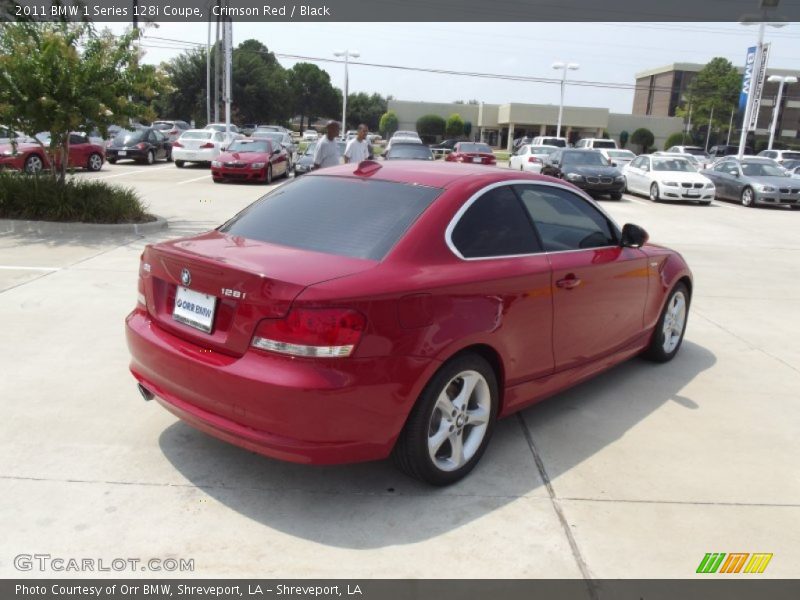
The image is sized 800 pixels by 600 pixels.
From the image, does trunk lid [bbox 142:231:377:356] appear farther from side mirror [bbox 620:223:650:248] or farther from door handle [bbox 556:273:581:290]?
side mirror [bbox 620:223:650:248]

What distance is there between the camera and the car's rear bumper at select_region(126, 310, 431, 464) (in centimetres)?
301

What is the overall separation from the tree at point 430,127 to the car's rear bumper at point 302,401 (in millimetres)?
74826

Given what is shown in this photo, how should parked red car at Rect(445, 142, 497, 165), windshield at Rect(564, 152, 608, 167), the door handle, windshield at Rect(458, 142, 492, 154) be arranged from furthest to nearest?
windshield at Rect(458, 142, 492, 154)
parked red car at Rect(445, 142, 497, 165)
windshield at Rect(564, 152, 608, 167)
the door handle

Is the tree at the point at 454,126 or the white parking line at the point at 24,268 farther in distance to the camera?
the tree at the point at 454,126

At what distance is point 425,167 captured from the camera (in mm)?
4359

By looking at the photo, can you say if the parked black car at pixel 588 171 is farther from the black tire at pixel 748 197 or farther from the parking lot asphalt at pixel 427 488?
the parking lot asphalt at pixel 427 488

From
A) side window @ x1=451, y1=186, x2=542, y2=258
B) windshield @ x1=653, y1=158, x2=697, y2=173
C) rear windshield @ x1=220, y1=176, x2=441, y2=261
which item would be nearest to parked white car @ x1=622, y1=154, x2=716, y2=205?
windshield @ x1=653, y1=158, x2=697, y2=173

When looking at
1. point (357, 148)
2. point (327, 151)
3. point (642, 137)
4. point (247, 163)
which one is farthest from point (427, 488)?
point (642, 137)

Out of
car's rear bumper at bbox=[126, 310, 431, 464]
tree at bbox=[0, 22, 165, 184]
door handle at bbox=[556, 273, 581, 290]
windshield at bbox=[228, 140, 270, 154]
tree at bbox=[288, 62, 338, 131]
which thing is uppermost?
tree at bbox=[288, 62, 338, 131]

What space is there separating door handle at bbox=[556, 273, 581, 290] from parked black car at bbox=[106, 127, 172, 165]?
2456cm

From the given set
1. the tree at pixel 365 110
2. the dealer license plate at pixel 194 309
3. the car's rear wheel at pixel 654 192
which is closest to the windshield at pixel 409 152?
the car's rear wheel at pixel 654 192

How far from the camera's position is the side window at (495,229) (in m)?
3.74

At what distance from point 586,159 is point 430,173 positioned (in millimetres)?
19235

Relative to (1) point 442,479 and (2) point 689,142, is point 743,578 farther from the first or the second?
(2) point 689,142
